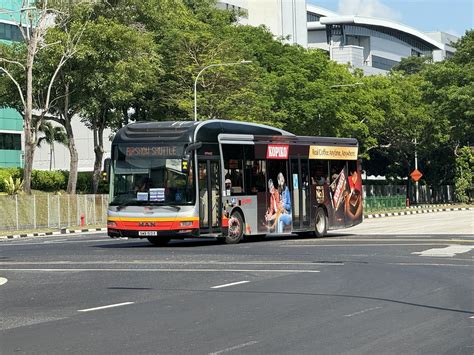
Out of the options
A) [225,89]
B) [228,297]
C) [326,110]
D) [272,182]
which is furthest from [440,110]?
[228,297]

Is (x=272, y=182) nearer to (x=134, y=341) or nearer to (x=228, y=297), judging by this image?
(x=228, y=297)

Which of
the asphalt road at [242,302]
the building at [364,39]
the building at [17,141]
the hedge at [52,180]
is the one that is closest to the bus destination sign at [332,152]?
the asphalt road at [242,302]

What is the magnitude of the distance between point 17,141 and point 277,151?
60.7 metres

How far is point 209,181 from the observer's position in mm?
28109

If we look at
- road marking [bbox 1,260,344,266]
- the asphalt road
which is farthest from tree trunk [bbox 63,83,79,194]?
road marking [bbox 1,260,344,266]

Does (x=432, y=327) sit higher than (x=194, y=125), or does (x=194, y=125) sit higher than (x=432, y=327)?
(x=194, y=125)

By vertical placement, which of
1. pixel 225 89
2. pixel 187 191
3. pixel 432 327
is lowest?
pixel 432 327

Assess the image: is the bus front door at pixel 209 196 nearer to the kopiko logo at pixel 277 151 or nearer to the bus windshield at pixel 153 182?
the bus windshield at pixel 153 182

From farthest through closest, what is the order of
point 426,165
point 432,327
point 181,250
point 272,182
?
1. point 426,165
2. point 272,182
3. point 181,250
4. point 432,327

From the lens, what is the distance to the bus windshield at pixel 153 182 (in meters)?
27.3

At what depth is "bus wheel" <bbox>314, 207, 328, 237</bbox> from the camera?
33.5 m

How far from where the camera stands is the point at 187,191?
89.7 ft

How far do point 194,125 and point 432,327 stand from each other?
17.2 m

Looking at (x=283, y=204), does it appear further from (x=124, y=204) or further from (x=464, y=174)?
(x=464, y=174)
